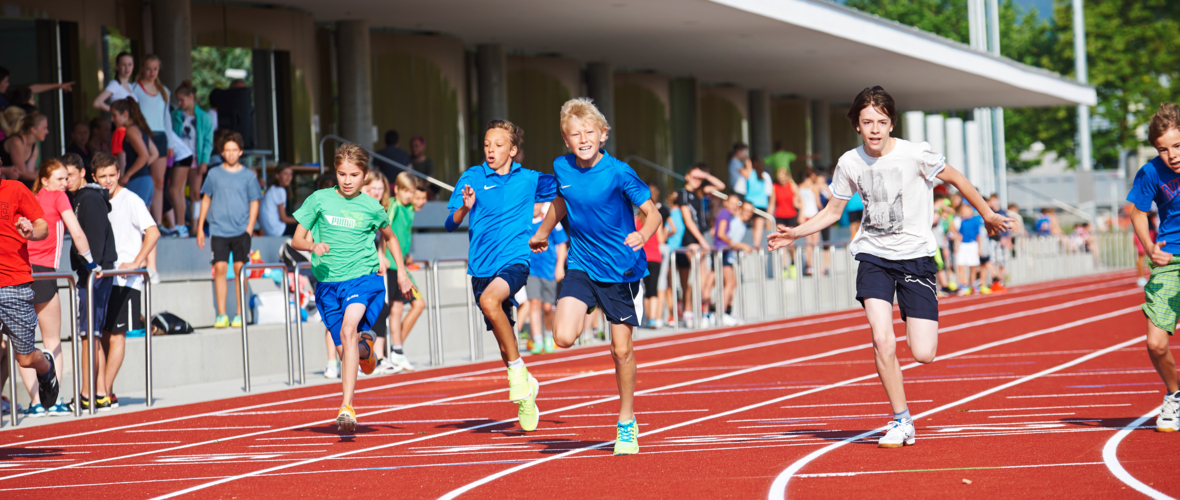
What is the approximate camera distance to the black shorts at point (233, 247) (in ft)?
44.8

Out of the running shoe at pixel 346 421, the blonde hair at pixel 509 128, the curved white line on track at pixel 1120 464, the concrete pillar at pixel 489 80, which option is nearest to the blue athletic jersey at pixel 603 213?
the blonde hair at pixel 509 128

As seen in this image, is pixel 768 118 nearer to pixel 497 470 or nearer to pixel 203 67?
pixel 203 67

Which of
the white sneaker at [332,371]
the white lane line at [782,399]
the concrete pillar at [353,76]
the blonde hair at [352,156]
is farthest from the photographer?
the concrete pillar at [353,76]

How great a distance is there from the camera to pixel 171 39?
18797 millimetres

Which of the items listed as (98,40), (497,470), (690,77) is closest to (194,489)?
(497,470)

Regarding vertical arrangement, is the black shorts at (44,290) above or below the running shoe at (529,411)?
above

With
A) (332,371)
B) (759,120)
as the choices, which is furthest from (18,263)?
(759,120)

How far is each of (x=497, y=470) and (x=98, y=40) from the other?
14.2m

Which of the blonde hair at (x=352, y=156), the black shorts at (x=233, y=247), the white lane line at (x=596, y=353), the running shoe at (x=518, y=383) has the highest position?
the blonde hair at (x=352, y=156)

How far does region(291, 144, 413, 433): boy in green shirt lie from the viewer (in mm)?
8555

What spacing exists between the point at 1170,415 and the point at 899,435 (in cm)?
157

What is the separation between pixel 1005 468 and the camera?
614 centimetres

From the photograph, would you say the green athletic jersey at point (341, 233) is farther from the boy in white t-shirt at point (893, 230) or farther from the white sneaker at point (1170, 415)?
the white sneaker at point (1170, 415)

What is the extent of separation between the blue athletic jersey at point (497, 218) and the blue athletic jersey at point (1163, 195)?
3.48 m
